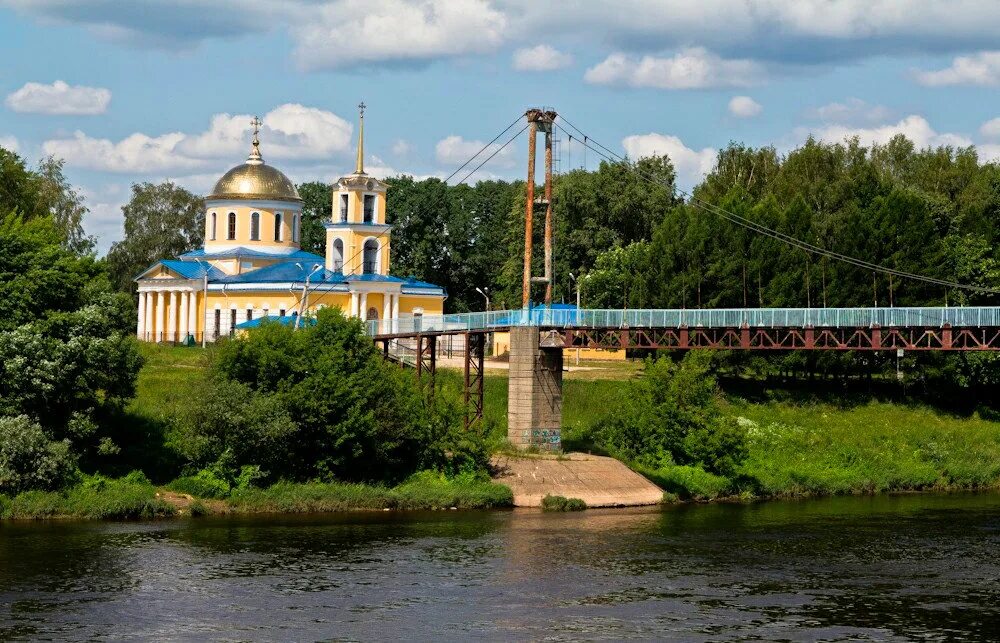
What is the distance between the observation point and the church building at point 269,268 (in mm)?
99938

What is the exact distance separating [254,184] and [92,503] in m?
54.0

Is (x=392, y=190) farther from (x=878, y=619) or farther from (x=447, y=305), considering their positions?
(x=878, y=619)

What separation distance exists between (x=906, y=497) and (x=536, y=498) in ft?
57.5

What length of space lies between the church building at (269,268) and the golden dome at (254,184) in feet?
0.22

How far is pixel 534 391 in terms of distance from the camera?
66.8 metres

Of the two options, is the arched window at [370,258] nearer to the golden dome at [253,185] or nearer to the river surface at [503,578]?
the golden dome at [253,185]

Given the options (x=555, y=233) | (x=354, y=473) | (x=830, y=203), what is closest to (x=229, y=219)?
(x=555, y=233)

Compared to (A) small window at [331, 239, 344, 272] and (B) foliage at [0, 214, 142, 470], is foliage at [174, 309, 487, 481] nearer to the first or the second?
(B) foliage at [0, 214, 142, 470]

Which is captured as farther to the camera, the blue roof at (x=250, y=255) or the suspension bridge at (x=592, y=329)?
the blue roof at (x=250, y=255)

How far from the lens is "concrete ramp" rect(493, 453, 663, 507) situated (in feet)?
203

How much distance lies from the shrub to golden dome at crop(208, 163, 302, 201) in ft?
171

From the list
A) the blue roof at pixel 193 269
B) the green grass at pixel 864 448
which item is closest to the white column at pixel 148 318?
the blue roof at pixel 193 269

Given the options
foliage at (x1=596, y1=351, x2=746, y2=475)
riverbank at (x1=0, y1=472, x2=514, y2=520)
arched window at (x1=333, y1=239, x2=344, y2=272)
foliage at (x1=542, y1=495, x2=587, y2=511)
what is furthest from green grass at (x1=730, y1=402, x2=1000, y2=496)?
arched window at (x1=333, y1=239, x2=344, y2=272)

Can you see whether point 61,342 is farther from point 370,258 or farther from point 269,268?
point 269,268
